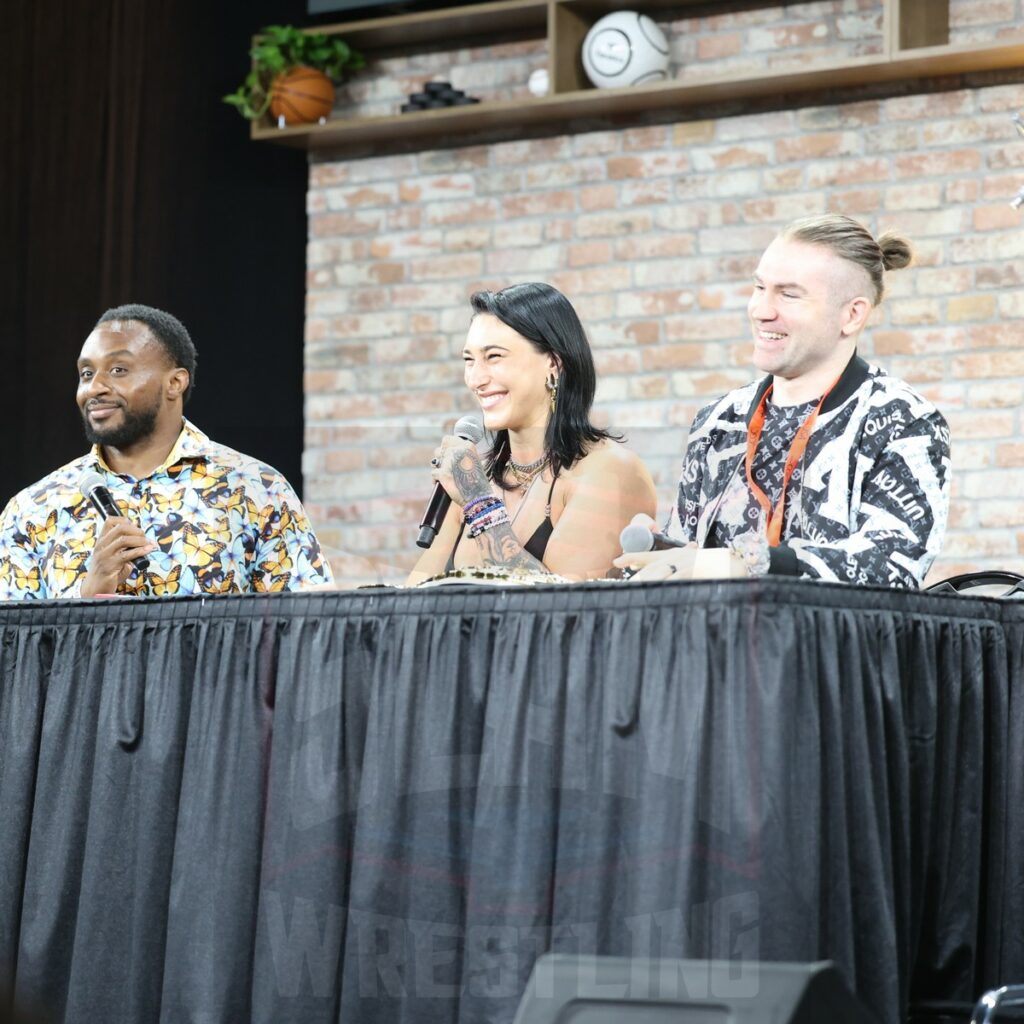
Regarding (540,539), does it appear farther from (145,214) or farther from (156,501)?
(145,214)

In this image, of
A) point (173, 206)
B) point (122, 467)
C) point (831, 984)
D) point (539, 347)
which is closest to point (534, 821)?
point (831, 984)

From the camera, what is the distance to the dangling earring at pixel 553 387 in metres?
2.86

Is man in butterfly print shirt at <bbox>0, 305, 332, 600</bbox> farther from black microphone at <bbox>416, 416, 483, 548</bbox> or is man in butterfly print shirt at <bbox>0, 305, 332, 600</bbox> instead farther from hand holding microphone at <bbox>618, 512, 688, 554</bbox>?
hand holding microphone at <bbox>618, 512, 688, 554</bbox>

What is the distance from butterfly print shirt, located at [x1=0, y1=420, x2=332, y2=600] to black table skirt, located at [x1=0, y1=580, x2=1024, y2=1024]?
0.60 m

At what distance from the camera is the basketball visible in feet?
16.3

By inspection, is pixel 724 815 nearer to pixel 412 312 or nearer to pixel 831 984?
pixel 831 984

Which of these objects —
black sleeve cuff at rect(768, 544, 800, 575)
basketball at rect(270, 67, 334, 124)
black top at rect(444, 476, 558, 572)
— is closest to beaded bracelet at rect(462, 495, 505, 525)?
black top at rect(444, 476, 558, 572)

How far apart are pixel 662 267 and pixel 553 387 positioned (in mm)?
1879

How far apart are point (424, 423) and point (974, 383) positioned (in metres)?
1.52

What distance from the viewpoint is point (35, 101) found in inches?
177

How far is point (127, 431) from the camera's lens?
3.21m

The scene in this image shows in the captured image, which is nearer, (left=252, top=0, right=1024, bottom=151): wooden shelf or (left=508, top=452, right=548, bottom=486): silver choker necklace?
(left=508, top=452, right=548, bottom=486): silver choker necklace

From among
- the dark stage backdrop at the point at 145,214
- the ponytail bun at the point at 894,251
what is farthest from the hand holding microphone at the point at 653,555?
the dark stage backdrop at the point at 145,214

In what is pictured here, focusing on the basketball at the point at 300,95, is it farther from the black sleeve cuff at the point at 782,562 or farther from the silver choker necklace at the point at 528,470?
the black sleeve cuff at the point at 782,562
